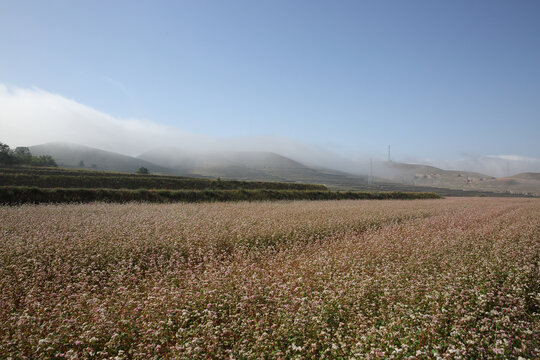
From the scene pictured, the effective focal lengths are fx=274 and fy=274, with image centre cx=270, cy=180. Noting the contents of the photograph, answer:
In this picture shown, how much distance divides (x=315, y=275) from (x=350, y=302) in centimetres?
118

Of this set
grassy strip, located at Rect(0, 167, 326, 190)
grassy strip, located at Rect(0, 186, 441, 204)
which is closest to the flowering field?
grassy strip, located at Rect(0, 186, 441, 204)

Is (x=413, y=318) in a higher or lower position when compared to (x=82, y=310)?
higher

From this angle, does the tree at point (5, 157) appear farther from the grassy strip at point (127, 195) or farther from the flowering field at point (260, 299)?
the flowering field at point (260, 299)

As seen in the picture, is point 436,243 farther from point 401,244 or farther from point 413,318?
point 413,318

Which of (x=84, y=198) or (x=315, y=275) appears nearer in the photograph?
(x=315, y=275)

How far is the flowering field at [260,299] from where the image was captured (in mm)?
3645

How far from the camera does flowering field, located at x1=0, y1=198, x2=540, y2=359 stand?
3.64 meters

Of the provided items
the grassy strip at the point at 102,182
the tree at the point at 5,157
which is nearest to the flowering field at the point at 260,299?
the grassy strip at the point at 102,182

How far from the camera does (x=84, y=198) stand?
23234 mm

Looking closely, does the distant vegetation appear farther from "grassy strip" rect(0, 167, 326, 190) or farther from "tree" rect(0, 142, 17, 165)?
"tree" rect(0, 142, 17, 165)

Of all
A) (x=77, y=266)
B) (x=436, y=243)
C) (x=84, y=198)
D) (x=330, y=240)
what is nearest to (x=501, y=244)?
(x=436, y=243)

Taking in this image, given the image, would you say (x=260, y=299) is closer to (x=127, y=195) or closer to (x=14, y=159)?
(x=127, y=195)

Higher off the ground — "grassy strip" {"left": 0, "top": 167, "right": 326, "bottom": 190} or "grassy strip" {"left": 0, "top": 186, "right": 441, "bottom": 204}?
"grassy strip" {"left": 0, "top": 167, "right": 326, "bottom": 190}

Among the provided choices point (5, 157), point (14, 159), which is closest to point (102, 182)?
point (5, 157)
